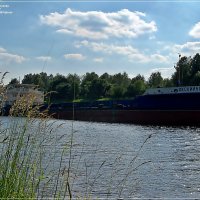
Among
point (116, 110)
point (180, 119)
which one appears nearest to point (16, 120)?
point (180, 119)

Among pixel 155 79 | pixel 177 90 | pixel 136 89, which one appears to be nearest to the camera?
pixel 177 90

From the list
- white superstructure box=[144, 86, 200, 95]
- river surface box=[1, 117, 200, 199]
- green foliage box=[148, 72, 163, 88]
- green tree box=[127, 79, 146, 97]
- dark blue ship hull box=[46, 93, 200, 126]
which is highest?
green foliage box=[148, 72, 163, 88]

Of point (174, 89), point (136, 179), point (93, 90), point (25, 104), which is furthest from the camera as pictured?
point (93, 90)

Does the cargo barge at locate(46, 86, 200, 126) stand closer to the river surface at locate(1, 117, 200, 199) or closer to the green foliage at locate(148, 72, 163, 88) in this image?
the river surface at locate(1, 117, 200, 199)

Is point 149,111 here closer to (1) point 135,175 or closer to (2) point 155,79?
(1) point 135,175

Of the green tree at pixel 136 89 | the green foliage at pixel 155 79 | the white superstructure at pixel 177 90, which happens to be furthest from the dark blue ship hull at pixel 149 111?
the green foliage at pixel 155 79

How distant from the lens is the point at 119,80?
112 meters

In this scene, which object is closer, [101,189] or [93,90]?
[101,189]

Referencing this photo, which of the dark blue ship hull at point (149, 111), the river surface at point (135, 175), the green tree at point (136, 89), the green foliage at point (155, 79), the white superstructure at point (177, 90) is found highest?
the green foliage at point (155, 79)

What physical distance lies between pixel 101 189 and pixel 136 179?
1863mm

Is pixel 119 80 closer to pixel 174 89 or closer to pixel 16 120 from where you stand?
pixel 174 89

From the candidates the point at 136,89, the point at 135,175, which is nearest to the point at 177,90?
the point at 135,175

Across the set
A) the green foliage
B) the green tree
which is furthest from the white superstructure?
the green foliage

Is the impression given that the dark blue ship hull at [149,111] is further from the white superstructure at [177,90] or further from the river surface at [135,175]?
the river surface at [135,175]
